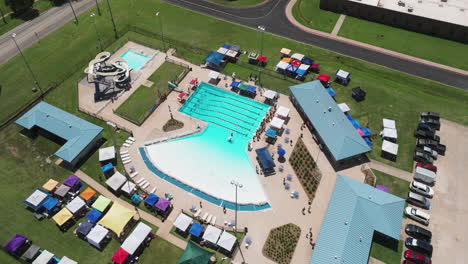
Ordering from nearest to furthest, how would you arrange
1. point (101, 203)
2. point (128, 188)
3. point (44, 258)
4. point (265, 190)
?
1. point (44, 258)
2. point (101, 203)
3. point (128, 188)
4. point (265, 190)

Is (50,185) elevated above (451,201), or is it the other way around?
(451,201)

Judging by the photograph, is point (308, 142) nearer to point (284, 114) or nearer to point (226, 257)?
point (284, 114)

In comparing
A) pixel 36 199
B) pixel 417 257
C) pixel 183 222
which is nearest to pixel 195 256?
pixel 183 222

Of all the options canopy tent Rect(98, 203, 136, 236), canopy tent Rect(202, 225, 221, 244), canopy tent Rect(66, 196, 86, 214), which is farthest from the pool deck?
canopy tent Rect(66, 196, 86, 214)

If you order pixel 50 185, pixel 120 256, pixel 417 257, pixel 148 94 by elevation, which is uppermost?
pixel 148 94

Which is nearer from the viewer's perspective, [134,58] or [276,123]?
[276,123]

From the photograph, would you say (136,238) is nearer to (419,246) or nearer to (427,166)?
(419,246)

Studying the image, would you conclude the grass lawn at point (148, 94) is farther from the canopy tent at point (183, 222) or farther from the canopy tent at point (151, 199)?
the canopy tent at point (183, 222)

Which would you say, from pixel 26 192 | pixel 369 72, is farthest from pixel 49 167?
pixel 369 72
